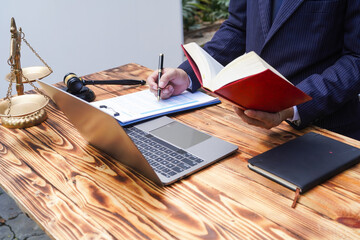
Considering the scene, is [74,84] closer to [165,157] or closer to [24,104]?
[24,104]

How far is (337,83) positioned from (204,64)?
441 mm

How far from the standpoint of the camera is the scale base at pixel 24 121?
1231 millimetres

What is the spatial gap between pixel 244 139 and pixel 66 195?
0.53 meters

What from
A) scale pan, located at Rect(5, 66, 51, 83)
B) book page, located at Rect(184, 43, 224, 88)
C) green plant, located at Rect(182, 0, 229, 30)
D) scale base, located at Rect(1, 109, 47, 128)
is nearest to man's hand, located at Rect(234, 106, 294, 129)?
book page, located at Rect(184, 43, 224, 88)

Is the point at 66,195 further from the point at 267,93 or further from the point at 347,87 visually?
the point at 347,87

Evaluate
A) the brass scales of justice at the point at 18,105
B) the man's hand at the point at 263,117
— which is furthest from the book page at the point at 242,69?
the brass scales of justice at the point at 18,105

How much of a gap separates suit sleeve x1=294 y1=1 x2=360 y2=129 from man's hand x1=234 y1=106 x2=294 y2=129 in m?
0.10

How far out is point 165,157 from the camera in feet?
3.18

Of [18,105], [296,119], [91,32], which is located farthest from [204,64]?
[91,32]

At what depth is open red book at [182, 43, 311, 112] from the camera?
0.80 meters

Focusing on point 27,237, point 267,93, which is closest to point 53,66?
point 27,237

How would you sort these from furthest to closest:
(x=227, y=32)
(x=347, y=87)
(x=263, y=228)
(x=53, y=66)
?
1. (x=53, y=66)
2. (x=227, y=32)
3. (x=347, y=87)
4. (x=263, y=228)

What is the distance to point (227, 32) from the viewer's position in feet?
5.34

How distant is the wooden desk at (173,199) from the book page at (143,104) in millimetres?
203
